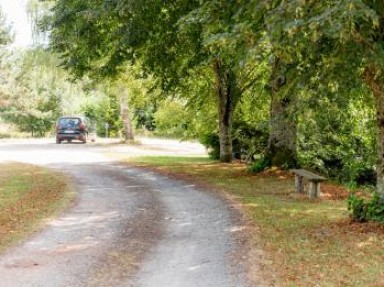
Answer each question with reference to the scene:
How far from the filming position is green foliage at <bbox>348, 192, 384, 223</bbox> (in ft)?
35.0

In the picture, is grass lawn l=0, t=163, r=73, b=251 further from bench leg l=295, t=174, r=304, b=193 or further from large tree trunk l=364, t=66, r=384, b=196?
large tree trunk l=364, t=66, r=384, b=196

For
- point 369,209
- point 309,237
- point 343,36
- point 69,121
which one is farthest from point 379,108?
point 69,121

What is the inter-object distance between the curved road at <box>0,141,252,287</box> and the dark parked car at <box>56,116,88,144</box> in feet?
70.6

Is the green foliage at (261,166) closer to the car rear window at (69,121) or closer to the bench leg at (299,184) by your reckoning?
the bench leg at (299,184)

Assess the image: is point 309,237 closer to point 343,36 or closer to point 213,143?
point 343,36

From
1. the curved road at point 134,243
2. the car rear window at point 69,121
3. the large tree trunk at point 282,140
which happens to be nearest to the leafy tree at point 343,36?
the curved road at point 134,243

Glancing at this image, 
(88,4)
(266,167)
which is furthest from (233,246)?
(266,167)

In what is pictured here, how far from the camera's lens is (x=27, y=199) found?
50.5 feet

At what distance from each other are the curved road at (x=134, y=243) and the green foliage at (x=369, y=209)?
2.32 metres

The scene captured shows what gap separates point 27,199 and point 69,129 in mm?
23796

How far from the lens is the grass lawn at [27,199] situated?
11.3 m

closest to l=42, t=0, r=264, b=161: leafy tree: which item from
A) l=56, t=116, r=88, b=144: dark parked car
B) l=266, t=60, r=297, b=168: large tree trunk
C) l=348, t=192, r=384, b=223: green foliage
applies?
l=266, t=60, r=297, b=168: large tree trunk

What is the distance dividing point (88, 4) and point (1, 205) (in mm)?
6256

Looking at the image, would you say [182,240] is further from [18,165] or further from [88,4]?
[18,165]
